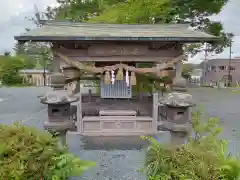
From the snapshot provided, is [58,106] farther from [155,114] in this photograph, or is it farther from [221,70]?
[221,70]

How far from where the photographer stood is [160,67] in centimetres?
673

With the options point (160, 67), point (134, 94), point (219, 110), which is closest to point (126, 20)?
point (134, 94)

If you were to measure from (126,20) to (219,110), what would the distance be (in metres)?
6.38

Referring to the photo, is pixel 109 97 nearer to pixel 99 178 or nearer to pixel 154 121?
pixel 154 121

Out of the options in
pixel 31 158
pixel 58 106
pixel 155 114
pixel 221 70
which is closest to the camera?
pixel 31 158

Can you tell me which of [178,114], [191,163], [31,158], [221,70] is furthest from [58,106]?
[221,70]

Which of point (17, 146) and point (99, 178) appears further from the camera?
point (99, 178)

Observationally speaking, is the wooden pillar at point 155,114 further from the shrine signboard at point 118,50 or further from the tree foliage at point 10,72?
the tree foliage at point 10,72

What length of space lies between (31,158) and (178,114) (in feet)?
10.1

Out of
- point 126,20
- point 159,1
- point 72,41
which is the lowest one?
point 72,41

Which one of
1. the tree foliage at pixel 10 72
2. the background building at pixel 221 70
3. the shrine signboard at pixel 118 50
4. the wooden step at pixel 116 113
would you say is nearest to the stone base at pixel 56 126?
the shrine signboard at pixel 118 50

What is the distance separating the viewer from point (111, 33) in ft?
21.5

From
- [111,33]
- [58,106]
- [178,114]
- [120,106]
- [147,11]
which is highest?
[147,11]

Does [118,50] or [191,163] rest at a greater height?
[118,50]
